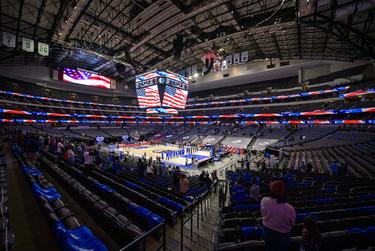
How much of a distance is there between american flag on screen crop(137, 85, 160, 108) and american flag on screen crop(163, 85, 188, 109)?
3.45 ft

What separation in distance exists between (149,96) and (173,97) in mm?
3095

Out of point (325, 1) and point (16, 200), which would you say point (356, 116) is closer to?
point (325, 1)

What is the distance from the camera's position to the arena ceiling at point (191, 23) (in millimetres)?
12141

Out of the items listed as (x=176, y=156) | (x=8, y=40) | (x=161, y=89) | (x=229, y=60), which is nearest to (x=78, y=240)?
(x=8, y=40)

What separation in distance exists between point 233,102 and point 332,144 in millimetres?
26815

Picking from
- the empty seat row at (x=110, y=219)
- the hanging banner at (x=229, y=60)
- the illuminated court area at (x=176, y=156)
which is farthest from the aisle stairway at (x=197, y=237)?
the hanging banner at (x=229, y=60)

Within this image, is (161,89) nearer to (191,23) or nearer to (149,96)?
(149,96)

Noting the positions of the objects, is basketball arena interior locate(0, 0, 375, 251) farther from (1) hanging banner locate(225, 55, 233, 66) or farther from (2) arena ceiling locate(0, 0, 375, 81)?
(1) hanging banner locate(225, 55, 233, 66)

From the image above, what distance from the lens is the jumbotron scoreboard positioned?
64.0 ft

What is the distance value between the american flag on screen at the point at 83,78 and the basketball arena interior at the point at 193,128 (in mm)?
255

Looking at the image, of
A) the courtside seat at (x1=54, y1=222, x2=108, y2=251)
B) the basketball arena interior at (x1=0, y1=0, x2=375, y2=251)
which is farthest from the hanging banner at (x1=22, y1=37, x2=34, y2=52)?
the courtside seat at (x1=54, y1=222, x2=108, y2=251)

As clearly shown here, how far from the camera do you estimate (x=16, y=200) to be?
4520 mm

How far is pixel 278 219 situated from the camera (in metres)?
2.28

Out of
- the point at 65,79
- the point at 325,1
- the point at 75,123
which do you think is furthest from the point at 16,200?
the point at 75,123
